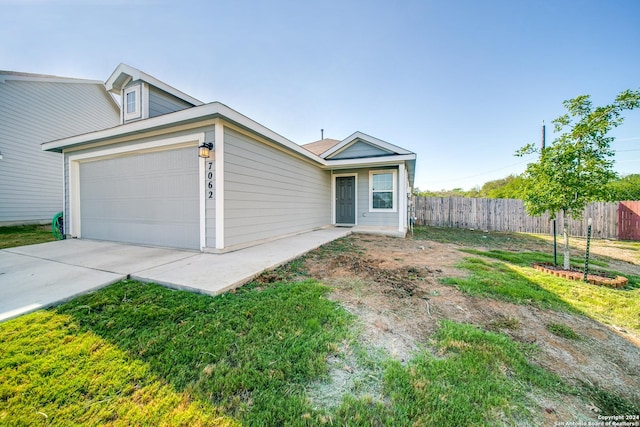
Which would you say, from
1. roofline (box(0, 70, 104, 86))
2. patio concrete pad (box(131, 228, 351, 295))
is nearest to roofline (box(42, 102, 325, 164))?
patio concrete pad (box(131, 228, 351, 295))

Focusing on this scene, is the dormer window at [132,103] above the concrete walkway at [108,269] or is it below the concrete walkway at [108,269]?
above

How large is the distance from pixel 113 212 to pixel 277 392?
22.4ft

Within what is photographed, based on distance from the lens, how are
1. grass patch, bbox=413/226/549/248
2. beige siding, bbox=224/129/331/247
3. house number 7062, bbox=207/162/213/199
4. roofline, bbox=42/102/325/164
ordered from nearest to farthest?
1. roofline, bbox=42/102/325/164
2. house number 7062, bbox=207/162/213/199
3. beige siding, bbox=224/129/331/247
4. grass patch, bbox=413/226/549/248

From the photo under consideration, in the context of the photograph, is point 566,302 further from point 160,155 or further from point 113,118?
point 113,118

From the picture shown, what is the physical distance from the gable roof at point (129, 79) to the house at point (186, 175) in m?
0.03

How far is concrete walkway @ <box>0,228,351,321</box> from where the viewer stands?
Result: 8.75 ft

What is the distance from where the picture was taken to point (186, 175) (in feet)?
15.9

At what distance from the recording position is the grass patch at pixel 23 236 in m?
5.80

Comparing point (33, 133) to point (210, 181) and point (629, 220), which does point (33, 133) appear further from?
point (629, 220)

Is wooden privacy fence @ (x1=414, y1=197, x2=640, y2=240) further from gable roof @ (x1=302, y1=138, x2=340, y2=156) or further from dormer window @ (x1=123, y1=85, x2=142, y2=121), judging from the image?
dormer window @ (x1=123, y1=85, x2=142, y2=121)

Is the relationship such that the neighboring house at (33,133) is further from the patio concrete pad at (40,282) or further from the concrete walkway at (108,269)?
the patio concrete pad at (40,282)

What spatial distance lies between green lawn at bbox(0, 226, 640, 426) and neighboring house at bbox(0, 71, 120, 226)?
11146mm

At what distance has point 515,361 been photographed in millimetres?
1693

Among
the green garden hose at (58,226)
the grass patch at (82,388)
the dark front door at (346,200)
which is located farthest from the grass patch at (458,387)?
the green garden hose at (58,226)
